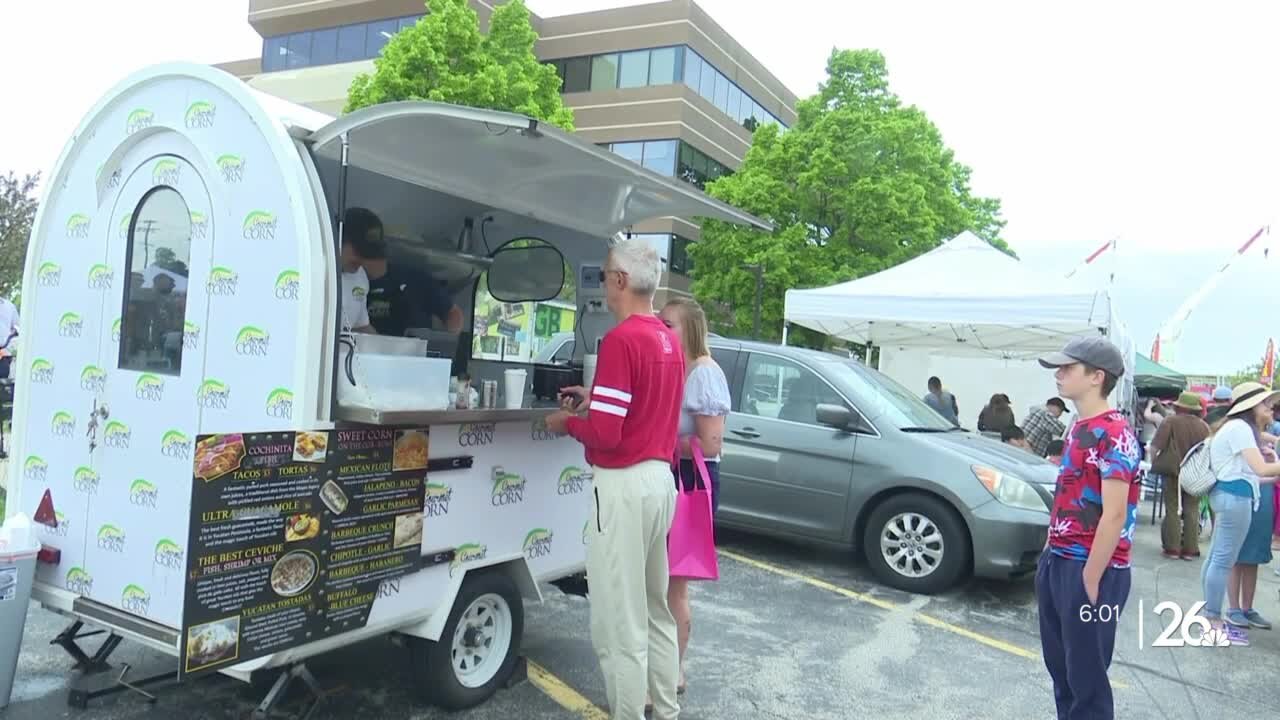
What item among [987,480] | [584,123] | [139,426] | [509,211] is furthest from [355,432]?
[584,123]

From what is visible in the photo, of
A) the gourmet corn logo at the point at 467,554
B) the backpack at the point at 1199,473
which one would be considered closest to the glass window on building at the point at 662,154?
the backpack at the point at 1199,473

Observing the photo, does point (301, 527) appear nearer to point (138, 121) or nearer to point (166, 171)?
point (166, 171)

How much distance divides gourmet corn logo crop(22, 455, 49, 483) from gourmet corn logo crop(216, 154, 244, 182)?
1.52 metres

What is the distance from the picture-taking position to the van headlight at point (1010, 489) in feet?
20.6

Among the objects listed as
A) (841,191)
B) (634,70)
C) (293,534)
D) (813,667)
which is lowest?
(813,667)

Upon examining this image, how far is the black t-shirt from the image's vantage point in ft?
18.7

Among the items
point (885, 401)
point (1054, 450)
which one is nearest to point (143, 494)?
point (885, 401)

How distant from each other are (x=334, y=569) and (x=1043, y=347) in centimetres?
1310

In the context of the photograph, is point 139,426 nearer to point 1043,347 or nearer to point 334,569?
point 334,569

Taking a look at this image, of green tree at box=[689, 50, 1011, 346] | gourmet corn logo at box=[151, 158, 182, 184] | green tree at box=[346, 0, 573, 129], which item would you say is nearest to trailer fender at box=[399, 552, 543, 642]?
gourmet corn logo at box=[151, 158, 182, 184]

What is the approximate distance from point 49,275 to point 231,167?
117 cm

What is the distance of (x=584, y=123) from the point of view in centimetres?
3581

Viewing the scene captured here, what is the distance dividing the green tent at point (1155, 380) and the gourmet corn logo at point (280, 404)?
90.2 feet

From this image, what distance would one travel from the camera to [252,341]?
125 inches
